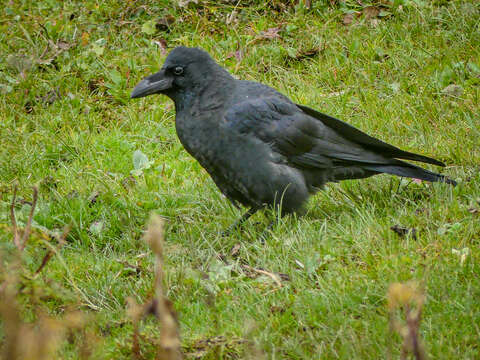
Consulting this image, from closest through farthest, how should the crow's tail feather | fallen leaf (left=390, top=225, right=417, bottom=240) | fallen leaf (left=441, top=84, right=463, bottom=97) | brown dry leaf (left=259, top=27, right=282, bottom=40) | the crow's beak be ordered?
fallen leaf (left=390, top=225, right=417, bottom=240) < the crow's tail feather < the crow's beak < fallen leaf (left=441, top=84, right=463, bottom=97) < brown dry leaf (left=259, top=27, right=282, bottom=40)

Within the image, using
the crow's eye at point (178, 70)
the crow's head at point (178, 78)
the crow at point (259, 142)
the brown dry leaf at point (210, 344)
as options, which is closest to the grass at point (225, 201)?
the brown dry leaf at point (210, 344)

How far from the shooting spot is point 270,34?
7078 millimetres

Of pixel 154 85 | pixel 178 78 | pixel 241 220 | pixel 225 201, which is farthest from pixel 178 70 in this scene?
pixel 241 220

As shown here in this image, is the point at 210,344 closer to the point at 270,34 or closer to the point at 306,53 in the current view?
the point at 306,53

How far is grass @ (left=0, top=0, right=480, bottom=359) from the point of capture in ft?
10.2

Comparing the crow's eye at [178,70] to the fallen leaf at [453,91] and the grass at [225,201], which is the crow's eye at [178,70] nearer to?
the grass at [225,201]

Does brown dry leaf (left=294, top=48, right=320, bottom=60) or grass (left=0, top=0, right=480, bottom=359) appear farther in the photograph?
brown dry leaf (left=294, top=48, right=320, bottom=60)

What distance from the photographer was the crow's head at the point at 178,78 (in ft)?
15.5

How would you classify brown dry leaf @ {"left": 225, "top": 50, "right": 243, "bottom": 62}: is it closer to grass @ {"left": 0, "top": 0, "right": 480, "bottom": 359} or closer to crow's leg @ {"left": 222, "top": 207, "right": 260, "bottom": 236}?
grass @ {"left": 0, "top": 0, "right": 480, "bottom": 359}

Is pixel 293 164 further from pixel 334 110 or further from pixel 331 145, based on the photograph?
pixel 334 110

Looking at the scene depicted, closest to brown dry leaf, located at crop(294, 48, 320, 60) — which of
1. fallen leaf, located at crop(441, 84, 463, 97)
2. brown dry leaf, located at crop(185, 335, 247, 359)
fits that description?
fallen leaf, located at crop(441, 84, 463, 97)

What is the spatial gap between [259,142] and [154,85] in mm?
856

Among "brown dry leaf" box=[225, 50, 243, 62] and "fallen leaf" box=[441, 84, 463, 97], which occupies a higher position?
"fallen leaf" box=[441, 84, 463, 97]

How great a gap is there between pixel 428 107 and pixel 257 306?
2971 mm
